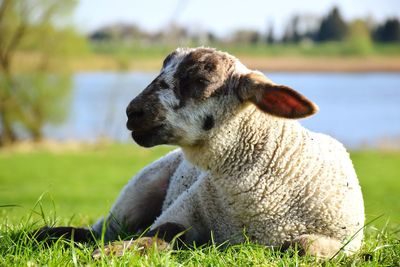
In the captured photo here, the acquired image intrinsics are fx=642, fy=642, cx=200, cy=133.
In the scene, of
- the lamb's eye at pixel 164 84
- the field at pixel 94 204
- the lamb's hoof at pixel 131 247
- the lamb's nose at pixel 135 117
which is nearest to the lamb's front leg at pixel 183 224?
the lamb's hoof at pixel 131 247

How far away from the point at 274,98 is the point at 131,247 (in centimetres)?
157

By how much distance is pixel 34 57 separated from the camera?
40656mm

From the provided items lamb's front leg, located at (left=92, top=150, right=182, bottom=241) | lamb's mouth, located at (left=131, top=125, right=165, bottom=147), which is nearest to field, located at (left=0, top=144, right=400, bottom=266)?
lamb's front leg, located at (left=92, top=150, right=182, bottom=241)

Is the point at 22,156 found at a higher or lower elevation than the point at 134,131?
lower

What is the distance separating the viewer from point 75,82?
41250 mm

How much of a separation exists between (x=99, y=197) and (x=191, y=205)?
811 inches

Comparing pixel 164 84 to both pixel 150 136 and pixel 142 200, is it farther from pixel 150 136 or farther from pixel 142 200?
pixel 142 200

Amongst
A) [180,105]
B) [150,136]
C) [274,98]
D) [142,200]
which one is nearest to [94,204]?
[142,200]

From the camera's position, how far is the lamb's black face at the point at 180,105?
16.5 feet

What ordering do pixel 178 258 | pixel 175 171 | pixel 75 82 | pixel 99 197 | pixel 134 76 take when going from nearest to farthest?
pixel 178 258 → pixel 175 171 → pixel 99 197 → pixel 75 82 → pixel 134 76

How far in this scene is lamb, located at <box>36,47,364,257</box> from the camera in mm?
5035

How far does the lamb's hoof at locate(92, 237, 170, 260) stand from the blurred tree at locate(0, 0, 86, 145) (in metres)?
36.2

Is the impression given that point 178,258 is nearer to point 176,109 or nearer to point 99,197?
point 176,109

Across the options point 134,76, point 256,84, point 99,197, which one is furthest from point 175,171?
point 134,76
